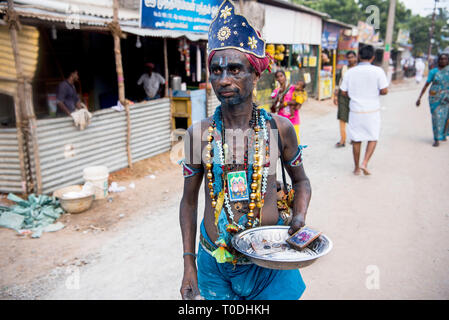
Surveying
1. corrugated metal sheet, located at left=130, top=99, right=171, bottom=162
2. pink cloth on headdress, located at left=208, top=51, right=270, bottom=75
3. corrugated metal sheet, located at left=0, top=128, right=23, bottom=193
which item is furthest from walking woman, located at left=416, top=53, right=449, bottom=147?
corrugated metal sheet, located at left=0, top=128, right=23, bottom=193

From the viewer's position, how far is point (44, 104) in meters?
9.78

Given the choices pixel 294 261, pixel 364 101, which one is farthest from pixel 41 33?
pixel 294 261

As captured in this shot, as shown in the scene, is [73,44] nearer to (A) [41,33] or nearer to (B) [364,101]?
(A) [41,33]

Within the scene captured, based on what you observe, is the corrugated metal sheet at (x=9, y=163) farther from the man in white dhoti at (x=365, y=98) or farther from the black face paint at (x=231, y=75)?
the man in white dhoti at (x=365, y=98)

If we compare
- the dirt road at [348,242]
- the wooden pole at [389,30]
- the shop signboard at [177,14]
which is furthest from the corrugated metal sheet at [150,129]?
the wooden pole at [389,30]

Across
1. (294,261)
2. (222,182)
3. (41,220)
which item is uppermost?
(222,182)

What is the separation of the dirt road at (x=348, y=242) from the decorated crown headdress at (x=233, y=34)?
87.5 inches

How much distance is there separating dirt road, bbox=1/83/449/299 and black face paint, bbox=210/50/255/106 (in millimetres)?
2062

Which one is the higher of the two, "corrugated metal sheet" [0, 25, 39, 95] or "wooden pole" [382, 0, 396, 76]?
"wooden pole" [382, 0, 396, 76]

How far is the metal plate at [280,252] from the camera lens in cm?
156

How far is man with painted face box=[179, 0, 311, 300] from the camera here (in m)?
1.80

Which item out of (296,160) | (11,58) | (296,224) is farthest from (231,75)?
(11,58)

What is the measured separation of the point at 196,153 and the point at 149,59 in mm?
10424

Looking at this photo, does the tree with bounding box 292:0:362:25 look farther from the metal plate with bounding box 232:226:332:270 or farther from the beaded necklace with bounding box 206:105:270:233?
the metal plate with bounding box 232:226:332:270
